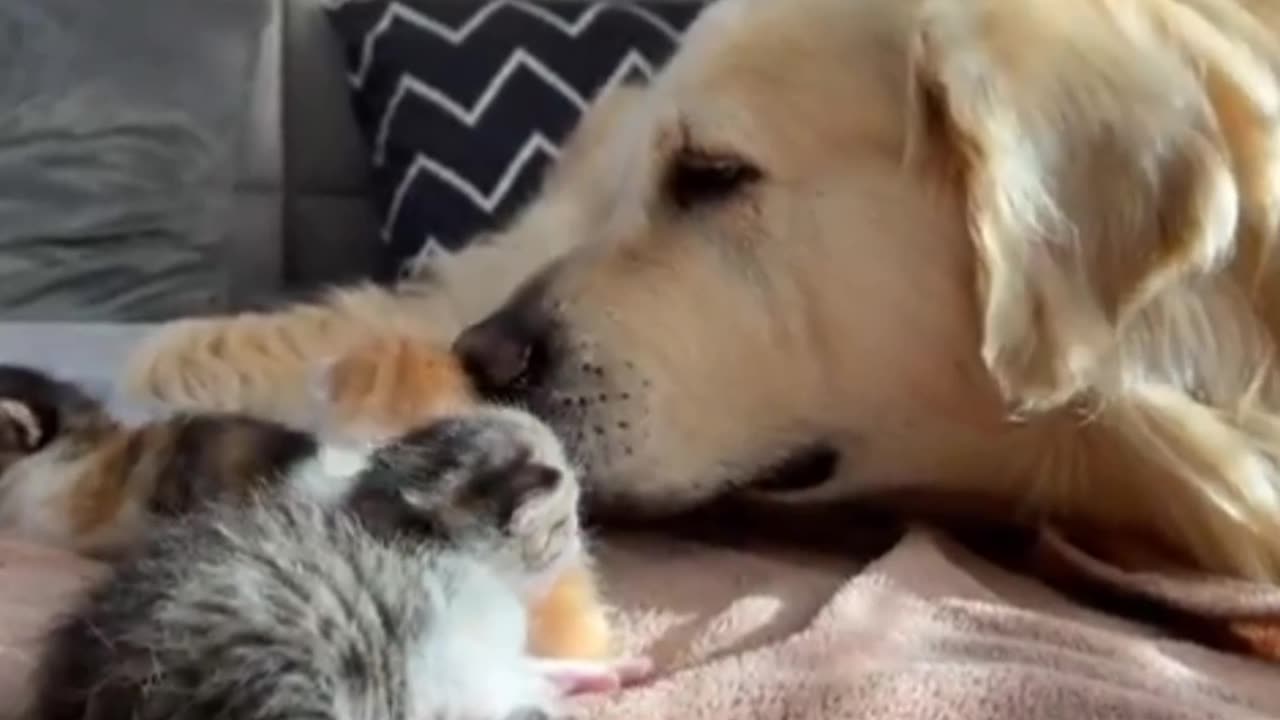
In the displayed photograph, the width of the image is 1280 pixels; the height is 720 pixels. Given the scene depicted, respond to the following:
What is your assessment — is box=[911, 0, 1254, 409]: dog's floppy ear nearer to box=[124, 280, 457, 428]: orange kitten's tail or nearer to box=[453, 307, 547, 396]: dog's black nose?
box=[453, 307, 547, 396]: dog's black nose

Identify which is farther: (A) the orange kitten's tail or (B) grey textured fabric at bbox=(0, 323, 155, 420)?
(B) grey textured fabric at bbox=(0, 323, 155, 420)

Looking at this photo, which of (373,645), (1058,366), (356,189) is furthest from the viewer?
(356,189)

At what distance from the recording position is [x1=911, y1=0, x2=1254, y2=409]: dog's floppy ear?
1.04m

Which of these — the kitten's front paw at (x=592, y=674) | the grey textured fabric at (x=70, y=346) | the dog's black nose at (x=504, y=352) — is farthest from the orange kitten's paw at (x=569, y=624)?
the grey textured fabric at (x=70, y=346)

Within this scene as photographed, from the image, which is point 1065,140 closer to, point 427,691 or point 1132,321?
point 1132,321

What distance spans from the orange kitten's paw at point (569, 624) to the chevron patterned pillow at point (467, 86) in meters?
1.78

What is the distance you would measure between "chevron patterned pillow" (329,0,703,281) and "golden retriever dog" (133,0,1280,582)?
56.8 inches

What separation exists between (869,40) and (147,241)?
1.69m

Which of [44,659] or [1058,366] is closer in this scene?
[44,659]

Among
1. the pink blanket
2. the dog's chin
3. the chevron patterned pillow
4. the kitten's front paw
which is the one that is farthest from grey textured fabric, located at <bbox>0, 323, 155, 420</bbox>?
the kitten's front paw

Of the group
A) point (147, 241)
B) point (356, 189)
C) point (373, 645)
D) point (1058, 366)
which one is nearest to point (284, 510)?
point (373, 645)

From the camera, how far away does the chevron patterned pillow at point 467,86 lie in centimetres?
269

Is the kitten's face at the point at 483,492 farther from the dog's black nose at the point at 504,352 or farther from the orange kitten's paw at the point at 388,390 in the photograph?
the dog's black nose at the point at 504,352

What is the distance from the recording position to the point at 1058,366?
104cm
